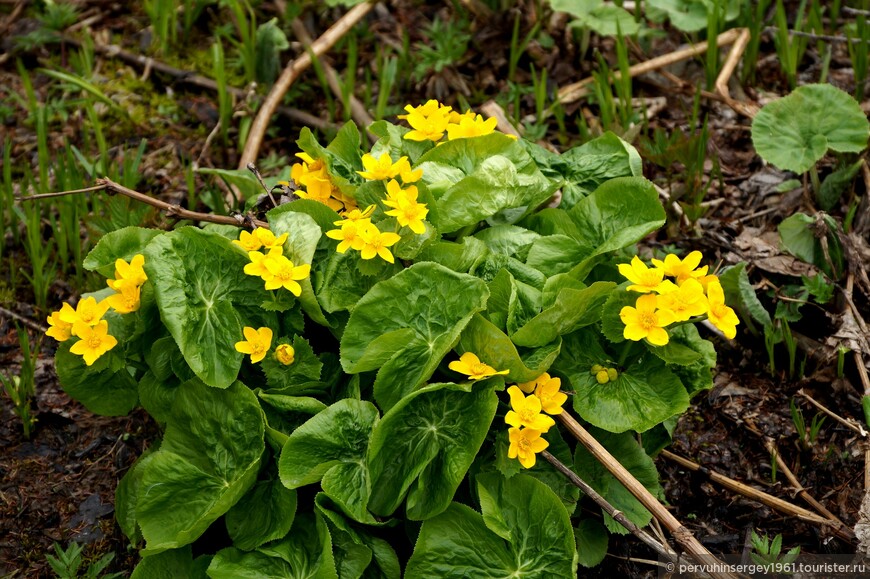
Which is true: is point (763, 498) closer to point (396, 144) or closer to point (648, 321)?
point (648, 321)

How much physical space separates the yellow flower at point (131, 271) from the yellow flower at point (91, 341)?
0.11 meters

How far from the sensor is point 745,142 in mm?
3377


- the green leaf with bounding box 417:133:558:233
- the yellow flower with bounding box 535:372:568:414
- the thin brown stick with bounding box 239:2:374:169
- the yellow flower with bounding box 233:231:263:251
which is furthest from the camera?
the thin brown stick with bounding box 239:2:374:169

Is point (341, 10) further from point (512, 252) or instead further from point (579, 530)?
point (579, 530)

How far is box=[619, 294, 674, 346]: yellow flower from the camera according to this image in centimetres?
185

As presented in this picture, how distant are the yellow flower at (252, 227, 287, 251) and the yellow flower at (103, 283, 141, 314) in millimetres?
312

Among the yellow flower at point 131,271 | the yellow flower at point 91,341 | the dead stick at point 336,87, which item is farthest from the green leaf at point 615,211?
the dead stick at point 336,87

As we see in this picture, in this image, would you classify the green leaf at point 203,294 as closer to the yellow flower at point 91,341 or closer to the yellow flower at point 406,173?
the yellow flower at point 91,341

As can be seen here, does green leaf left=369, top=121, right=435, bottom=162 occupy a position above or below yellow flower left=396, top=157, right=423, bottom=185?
below

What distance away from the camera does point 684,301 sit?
6.02 feet

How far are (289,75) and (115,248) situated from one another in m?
1.73

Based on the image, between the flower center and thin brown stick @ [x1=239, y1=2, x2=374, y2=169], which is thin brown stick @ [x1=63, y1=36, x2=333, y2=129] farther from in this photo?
the flower center

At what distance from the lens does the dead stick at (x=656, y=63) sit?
356cm

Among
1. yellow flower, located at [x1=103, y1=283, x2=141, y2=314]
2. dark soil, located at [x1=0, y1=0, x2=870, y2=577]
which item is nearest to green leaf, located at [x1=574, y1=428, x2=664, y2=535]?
dark soil, located at [x1=0, y1=0, x2=870, y2=577]
